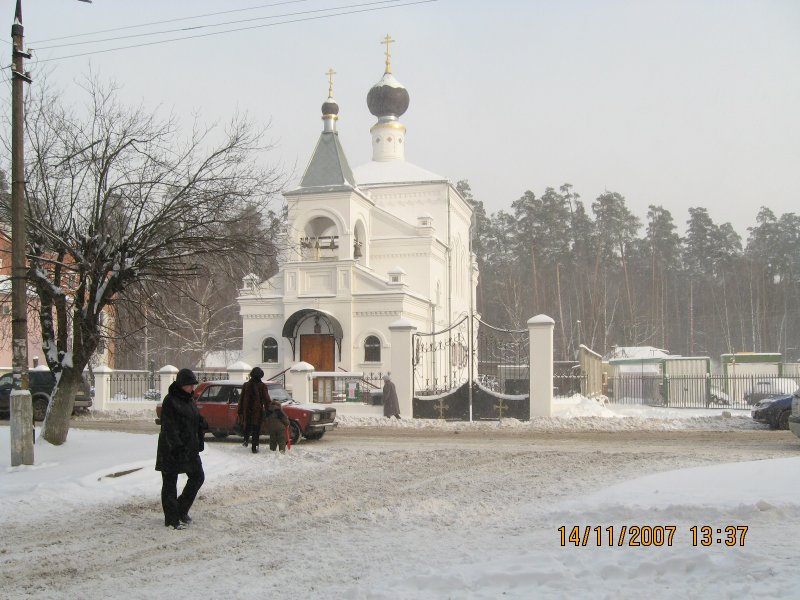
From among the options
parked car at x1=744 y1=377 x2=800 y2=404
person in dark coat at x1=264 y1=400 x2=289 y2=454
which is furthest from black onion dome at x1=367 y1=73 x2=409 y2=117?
person in dark coat at x1=264 y1=400 x2=289 y2=454

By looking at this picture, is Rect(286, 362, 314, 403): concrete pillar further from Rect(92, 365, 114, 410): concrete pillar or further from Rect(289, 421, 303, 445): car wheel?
Rect(92, 365, 114, 410): concrete pillar

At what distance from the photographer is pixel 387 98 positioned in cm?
4591

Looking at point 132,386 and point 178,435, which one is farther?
point 132,386

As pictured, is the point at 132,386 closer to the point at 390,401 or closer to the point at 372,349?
the point at 372,349

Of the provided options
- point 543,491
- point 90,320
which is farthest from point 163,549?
point 90,320

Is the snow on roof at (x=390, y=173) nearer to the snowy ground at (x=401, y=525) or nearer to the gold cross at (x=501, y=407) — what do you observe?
the gold cross at (x=501, y=407)

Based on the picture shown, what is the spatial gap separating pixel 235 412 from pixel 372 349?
1805 centimetres

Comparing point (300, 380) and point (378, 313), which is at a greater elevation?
point (378, 313)

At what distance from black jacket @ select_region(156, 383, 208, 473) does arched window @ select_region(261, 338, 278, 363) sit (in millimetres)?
28101

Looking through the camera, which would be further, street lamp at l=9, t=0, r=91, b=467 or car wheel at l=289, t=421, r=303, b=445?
car wheel at l=289, t=421, r=303, b=445

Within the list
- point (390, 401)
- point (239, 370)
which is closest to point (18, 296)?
point (390, 401)

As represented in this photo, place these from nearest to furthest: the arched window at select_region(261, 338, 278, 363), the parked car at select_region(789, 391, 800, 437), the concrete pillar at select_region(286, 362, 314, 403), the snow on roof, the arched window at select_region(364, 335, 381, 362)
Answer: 1. the parked car at select_region(789, 391, 800, 437)
2. the concrete pillar at select_region(286, 362, 314, 403)
3. the arched window at select_region(364, 335, 381, 362)
4. the arched window at select_region(261, 338, 278, 363)
5. the snow on roof

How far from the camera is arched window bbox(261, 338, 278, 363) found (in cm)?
3669

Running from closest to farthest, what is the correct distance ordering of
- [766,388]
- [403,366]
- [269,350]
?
1. [403,366]
2. [766,388]
3. [269,350]
